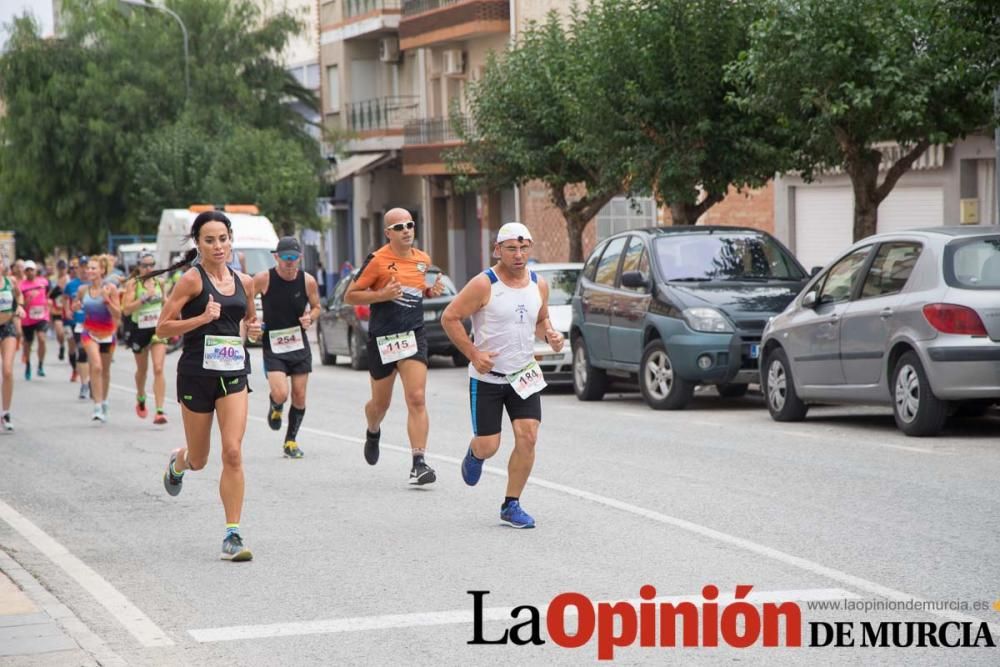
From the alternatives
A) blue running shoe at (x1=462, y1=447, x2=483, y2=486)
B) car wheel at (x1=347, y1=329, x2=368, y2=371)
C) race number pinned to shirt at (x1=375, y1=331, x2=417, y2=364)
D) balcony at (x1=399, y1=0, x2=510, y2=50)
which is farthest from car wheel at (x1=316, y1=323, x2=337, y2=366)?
blue running shoe at (x1=462, y1=447, x2=483, y2=486)

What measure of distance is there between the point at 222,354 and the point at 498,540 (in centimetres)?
175

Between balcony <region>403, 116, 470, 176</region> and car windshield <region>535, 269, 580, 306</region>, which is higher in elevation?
balcony <region>403, 116, 470, 176</region>

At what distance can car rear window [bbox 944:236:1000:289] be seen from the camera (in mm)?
13633

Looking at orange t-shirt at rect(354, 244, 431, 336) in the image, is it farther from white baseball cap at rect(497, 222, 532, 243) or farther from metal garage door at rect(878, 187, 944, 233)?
metal garage door at rect(878, 187, 944, 233)

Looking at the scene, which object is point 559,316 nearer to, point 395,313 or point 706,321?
point 706,321

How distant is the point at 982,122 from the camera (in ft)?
66.9

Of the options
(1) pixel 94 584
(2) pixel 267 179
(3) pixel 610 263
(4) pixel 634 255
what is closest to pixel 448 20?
(2) pixel 267 179

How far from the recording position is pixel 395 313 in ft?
40.8

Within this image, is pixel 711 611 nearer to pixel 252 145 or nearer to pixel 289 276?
pixel 289 276

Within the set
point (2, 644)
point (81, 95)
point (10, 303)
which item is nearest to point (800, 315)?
point (10, 303)

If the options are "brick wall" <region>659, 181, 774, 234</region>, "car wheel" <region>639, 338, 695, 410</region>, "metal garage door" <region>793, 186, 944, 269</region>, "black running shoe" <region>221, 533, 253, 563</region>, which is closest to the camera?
"black running shoe" <region>221, 533, 253, 563</region>

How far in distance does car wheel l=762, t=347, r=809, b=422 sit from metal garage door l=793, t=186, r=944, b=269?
42.4 ft

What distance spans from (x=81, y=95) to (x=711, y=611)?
1924 inches

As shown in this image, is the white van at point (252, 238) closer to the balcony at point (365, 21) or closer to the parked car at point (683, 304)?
the balcony at point (365, 21)
